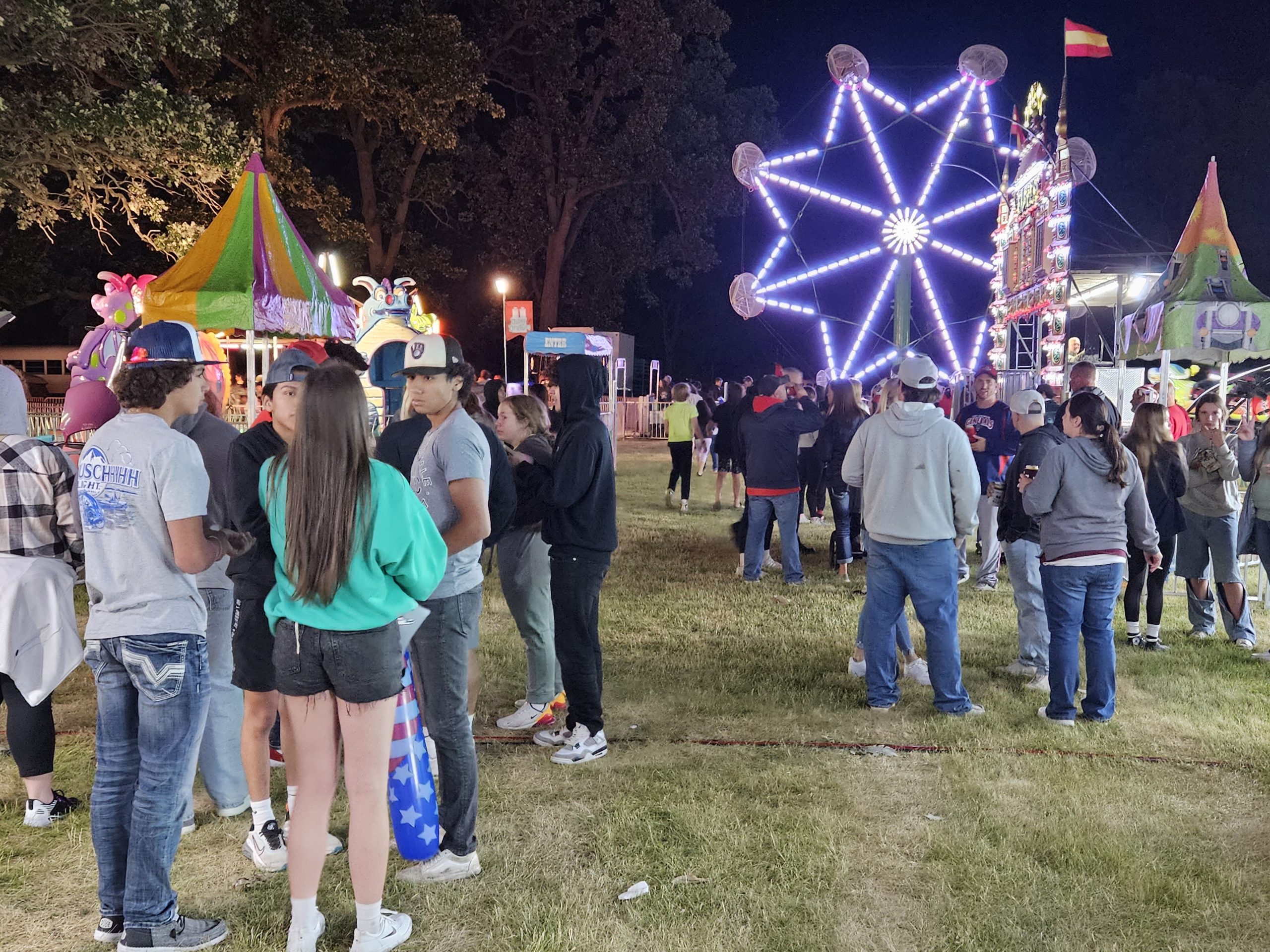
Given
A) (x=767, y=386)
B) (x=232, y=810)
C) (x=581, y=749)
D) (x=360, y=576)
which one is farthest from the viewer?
(x=767, y=386)

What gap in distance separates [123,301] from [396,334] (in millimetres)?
4424

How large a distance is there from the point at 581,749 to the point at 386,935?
1.72 m

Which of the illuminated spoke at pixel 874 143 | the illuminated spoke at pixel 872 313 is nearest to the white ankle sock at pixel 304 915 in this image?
the illuminated spoke at pixel 872 313

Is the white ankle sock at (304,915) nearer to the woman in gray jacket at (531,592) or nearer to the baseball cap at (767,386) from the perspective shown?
the woman in gray jacket at (531,592)

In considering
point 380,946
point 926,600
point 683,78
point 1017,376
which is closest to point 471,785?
point 380,946

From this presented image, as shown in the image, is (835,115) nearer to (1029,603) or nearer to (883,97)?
(883,97)

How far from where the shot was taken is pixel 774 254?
17.3 meters

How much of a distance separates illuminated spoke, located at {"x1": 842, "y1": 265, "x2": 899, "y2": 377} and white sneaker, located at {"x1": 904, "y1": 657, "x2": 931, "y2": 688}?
10.9 metres

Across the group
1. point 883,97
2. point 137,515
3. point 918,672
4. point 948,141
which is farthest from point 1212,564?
point 883,97

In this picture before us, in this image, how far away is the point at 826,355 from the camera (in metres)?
18.2

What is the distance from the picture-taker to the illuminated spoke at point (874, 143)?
1734cm

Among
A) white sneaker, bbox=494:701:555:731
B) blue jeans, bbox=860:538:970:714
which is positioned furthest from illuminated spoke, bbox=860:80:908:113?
white sneaker, bbox=494:701:555:731

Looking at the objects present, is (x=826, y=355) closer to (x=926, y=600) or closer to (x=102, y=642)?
(x=926, y=600)

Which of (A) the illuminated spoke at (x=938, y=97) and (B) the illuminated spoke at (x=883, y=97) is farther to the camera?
(A) the illuminated spoke at (x=938, y=97)
